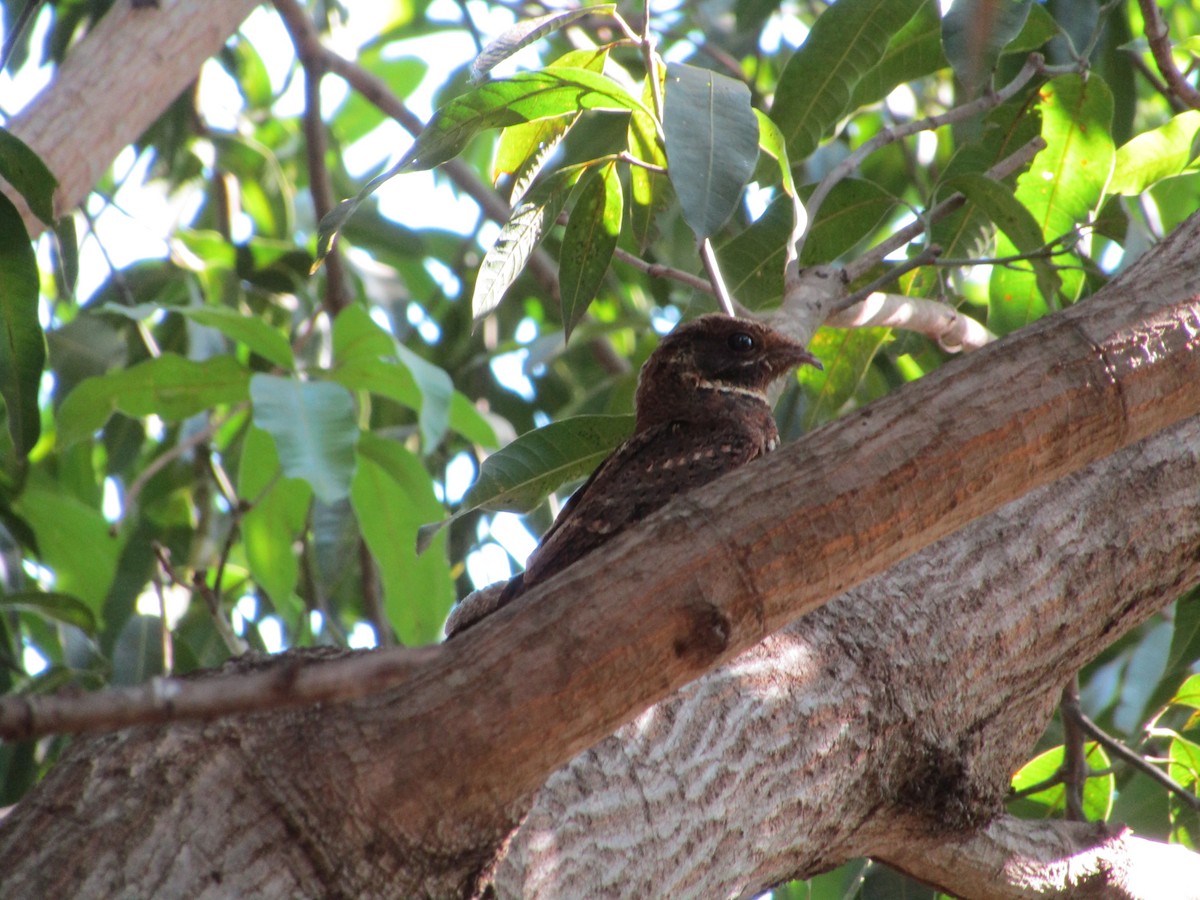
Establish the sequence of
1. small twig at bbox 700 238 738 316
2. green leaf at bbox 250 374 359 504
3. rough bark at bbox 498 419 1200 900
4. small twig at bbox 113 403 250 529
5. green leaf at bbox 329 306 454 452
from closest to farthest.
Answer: rough bark at bbox 498 419 1200 900, small twig at bbox 700 238 738 316, green leaf at bbox 250 374 359 504, green leaf at bbox 329 306 454 452, small twig at bbox 113 403 250 529

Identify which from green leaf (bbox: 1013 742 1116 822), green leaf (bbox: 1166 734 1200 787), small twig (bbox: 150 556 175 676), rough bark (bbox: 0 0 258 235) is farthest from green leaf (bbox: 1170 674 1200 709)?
rough bark (bbox: 0 0 258 235)

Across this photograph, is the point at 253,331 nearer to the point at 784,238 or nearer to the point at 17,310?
the point at 17,310

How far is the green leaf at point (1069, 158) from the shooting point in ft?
10.4

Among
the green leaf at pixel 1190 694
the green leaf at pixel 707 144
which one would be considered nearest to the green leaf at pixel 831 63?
the green leaf at pixel 707 144

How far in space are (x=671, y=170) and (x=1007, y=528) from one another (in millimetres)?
973

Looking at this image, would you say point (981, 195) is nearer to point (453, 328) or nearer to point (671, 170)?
point (671, 170)

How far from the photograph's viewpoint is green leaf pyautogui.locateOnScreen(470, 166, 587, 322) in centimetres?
270

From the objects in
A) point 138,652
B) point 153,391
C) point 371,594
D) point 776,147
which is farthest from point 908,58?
point 138,652

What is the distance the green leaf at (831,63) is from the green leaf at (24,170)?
5.63 ft

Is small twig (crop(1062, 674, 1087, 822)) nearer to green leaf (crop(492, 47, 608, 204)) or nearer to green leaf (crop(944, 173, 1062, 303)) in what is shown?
green leaf (crop(944, 173, 1062, 303))

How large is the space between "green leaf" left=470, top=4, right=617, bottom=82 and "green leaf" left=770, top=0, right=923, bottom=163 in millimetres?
629

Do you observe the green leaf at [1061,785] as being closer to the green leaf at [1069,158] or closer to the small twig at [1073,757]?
the small twig at [1073,757]

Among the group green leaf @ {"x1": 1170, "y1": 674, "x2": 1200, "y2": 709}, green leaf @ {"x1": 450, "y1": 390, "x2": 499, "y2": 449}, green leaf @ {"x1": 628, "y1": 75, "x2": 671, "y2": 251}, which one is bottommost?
green leaf @ {"x1": 1170, "y1": 674, "x2": 1200, "y2": 709}

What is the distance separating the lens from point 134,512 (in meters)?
5.27
